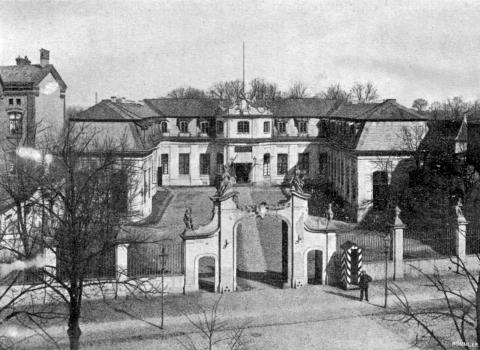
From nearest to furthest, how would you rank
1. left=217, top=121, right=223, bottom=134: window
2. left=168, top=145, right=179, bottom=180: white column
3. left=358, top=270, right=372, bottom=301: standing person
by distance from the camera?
left=358, top=270, right=372, bottom=301: standing person < left=217, top=121, right=223, bottom=134: window < left=168, top=145, right=179, bottom=180: white column

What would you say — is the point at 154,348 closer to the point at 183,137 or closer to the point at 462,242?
the point at 462,242

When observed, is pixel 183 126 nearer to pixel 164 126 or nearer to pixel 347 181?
pixel 164 126

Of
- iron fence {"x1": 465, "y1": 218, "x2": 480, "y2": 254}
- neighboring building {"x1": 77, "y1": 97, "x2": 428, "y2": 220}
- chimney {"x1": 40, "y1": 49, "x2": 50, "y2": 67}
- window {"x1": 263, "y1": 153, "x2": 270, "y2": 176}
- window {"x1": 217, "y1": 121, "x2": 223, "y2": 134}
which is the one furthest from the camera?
window {"x1": 263, "y1": 153, "x2": 270, "y2": 176}

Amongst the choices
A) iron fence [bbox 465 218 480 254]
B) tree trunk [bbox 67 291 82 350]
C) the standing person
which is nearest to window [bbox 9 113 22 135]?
tree trunk [bbox 67 291 82 350]

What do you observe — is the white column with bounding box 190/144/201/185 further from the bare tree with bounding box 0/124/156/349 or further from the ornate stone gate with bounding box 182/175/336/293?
the ornate stone gate with bounding box 182/175/336/293

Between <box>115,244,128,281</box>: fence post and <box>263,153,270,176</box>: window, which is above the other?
<box>263,153,270,176</box>: window

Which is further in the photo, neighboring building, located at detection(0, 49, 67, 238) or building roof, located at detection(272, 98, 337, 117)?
building roof, located at detection(272, 98, 337, 117)

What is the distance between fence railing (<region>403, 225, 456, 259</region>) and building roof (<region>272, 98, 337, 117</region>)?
25408mm

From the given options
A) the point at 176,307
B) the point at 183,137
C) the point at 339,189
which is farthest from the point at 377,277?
the point at 183,137

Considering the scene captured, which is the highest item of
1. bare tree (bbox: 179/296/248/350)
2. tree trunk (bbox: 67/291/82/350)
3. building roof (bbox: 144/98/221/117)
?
building roof (bbox: 144/98/221/117)

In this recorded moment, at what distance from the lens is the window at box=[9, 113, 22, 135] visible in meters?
41.0

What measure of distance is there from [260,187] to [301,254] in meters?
28.2

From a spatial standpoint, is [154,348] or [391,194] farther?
[391,194]

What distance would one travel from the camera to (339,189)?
45.7 m
